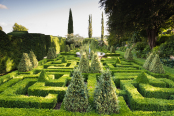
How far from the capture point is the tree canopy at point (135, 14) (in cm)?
1145

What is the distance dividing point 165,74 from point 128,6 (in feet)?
32.2

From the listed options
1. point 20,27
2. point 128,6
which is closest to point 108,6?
point 128,6

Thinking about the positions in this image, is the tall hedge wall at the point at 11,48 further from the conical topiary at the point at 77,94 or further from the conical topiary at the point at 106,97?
the conical topiary at the point at 106,97

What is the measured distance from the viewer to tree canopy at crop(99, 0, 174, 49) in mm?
11448

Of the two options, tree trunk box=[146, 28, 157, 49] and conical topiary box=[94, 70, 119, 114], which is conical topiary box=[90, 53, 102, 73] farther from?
tree trunk box=[146, 28, 157, 49]

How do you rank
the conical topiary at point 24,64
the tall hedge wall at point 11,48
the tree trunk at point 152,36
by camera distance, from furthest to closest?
1. the tree trunk at point 152,36
2. the tall hedge wall at point 11,48
3. the conical topiary at point 24,64

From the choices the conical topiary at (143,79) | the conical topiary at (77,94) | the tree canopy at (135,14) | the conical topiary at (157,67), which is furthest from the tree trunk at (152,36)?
the conical topiary at (77,94)

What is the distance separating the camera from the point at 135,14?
1298 centimetres

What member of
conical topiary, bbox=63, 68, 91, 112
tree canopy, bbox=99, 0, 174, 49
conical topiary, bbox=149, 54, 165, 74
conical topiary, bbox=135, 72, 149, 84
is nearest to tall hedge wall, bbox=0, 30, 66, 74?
conical topiary, bbox=63, 68, 91, 112

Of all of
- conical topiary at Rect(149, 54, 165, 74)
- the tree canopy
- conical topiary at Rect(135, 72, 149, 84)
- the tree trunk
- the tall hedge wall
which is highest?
the tree canopy

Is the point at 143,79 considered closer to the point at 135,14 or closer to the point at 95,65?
the point at 95,65

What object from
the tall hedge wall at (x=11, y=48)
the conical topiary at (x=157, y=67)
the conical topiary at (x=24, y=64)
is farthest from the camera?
the tall hedge wall at (x=11, y=48)

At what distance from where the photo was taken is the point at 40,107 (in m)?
4.02

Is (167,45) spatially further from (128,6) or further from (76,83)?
(76,83)
